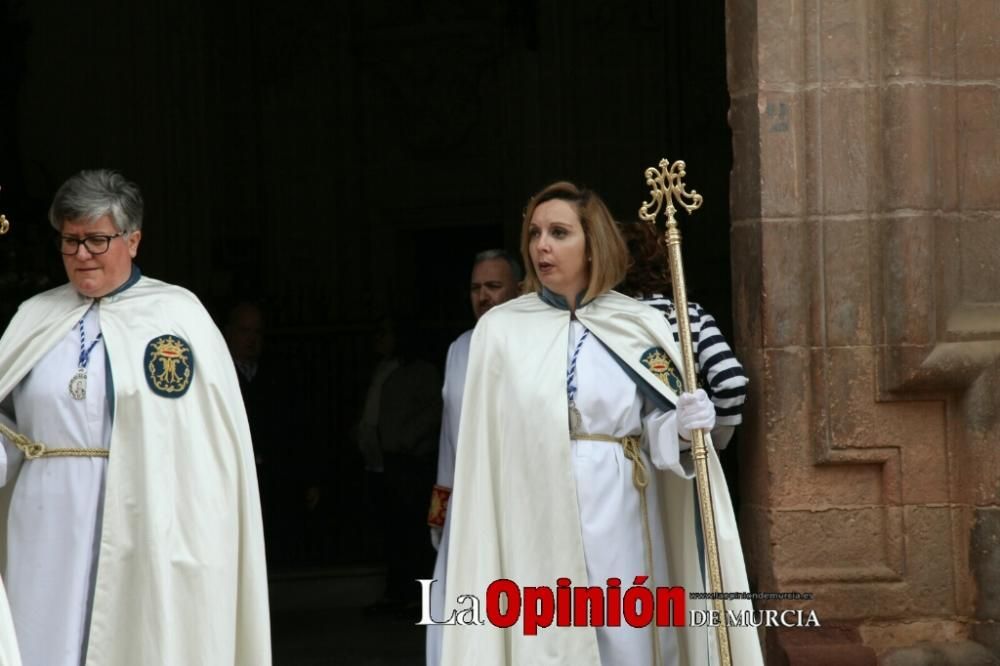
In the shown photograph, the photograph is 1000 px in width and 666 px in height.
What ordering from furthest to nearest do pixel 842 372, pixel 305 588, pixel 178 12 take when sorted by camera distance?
pixel 178 12 → pixel 305 588 → pixel 842 372

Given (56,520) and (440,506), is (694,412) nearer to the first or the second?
(440,506)

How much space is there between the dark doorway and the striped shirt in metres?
5.71

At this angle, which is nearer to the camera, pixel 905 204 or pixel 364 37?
pixel 905 204

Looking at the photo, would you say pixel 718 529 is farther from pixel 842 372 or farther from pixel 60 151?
pixel 60 151

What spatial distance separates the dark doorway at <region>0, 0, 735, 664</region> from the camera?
43.4 feet

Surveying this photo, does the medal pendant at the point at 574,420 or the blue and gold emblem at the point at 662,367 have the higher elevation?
the blue and gold emblem at the point at 662,367

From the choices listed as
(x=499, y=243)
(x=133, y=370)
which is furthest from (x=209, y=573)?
(x=499, y=243)

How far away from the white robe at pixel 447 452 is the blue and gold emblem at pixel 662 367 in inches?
44.7

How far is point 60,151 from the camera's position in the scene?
13.9m

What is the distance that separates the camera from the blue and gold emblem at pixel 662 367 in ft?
20.8

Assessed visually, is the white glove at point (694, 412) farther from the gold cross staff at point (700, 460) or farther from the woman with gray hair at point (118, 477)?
the woman with gray hair at point (118, 477)

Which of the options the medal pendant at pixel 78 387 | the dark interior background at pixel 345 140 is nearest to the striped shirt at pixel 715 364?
the medal pendant at pixel 78 387

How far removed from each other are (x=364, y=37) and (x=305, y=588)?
457 cm

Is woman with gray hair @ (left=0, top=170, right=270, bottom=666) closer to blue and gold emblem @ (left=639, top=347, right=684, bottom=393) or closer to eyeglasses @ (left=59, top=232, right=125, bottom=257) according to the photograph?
eyeglasses @ (left=59, top=232, right=125, bottom=257)
